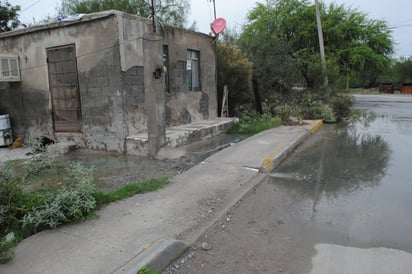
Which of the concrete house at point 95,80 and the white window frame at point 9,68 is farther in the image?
the white window frame at point 9,68

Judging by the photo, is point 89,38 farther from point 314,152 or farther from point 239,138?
point 314,152

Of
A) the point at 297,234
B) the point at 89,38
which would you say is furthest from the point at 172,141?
the point at 297,234

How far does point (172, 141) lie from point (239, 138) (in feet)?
9.39

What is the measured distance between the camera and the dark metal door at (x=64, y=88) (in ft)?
30.7

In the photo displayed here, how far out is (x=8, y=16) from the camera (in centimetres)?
2178

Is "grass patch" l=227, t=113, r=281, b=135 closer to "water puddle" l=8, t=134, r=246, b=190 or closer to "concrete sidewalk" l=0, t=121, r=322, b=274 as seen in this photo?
"water puddle" l=8, t=134, r=246, b=190

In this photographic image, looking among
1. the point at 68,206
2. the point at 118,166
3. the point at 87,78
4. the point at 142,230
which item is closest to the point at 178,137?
the point at 118,166

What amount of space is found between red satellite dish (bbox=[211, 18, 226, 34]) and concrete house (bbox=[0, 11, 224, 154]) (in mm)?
1901

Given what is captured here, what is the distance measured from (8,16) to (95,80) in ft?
58.0

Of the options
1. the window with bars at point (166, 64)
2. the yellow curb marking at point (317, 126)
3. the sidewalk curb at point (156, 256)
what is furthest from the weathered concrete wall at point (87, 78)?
the yellow curb marking at point (317, 126)

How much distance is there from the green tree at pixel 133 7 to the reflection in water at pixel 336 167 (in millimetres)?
12833

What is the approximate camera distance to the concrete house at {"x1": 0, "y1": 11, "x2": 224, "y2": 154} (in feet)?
27.5

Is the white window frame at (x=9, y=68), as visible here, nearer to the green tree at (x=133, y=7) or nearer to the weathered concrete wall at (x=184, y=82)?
the weathered concrete wall at (x=184, y=82)

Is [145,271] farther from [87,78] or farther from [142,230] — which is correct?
[87,78]
